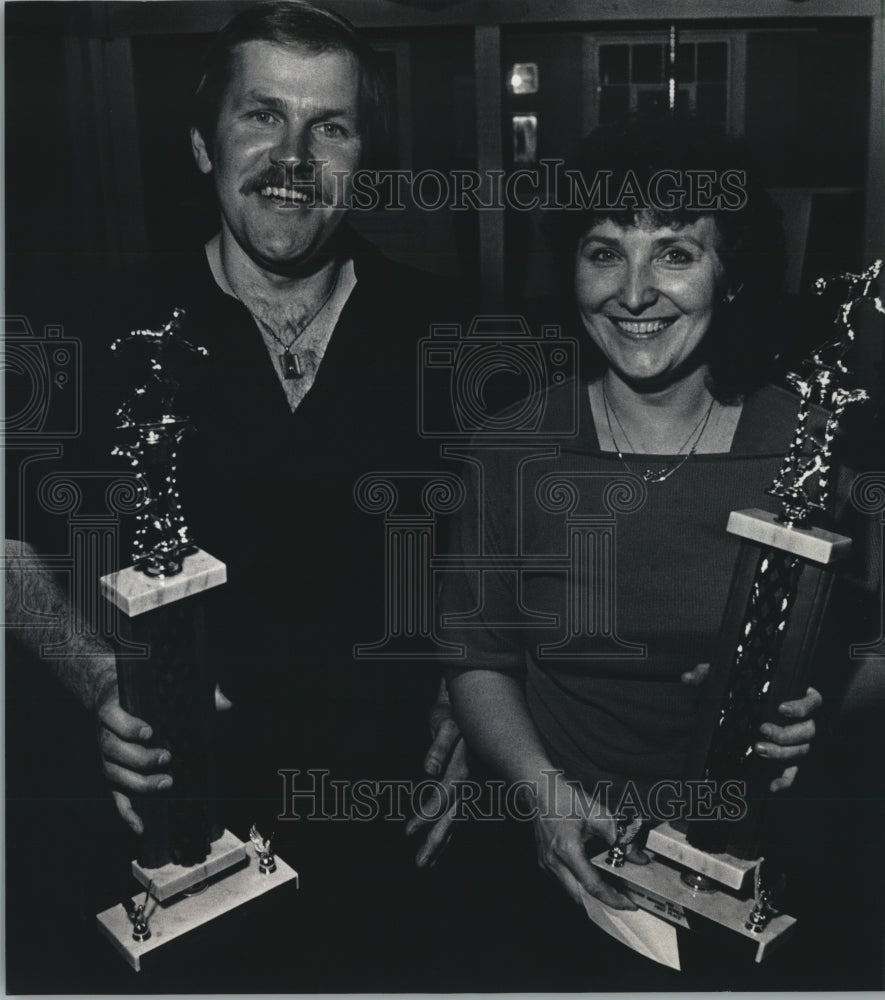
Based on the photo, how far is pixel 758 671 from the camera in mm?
1938

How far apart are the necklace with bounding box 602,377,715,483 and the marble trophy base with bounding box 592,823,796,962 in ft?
1.90

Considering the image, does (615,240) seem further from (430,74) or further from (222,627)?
(222,627)

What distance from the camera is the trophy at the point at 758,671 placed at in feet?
6.25

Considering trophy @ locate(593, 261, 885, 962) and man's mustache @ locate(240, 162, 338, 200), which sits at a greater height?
man's mustache @ locate(240, 162, 338, 200)

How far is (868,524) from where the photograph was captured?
6.52ft

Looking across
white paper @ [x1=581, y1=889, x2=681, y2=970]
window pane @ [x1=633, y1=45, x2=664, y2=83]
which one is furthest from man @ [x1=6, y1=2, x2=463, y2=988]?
window pane @ [x1=633, y1=45, x2=664, y2=83]

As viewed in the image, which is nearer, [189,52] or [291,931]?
[189,52]

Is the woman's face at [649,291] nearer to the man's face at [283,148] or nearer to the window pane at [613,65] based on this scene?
the window pane at [613,65]

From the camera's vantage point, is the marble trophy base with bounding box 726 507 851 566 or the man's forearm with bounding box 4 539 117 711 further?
the man's forearm with bounding box 4 539 117 711

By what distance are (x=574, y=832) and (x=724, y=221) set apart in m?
1.01

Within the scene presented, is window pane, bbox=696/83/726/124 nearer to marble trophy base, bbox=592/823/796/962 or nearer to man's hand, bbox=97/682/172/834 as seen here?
marble trophy base, bbox=592/823/796/962

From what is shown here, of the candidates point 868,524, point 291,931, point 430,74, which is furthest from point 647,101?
point 291,931

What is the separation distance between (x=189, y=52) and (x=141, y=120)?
0.43 feet

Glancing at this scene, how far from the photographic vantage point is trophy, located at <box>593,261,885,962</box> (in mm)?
1904
